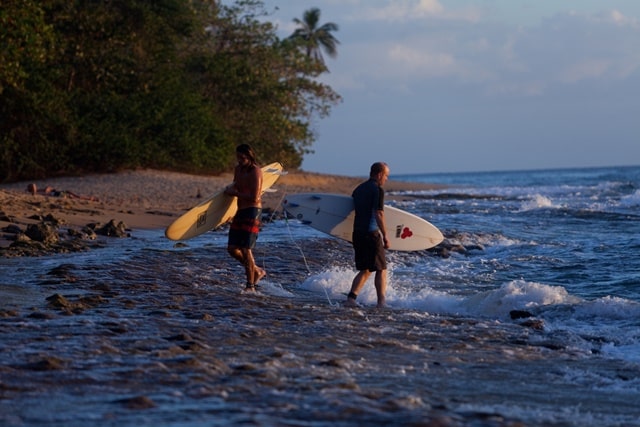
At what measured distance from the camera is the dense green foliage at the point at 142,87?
26422 mm

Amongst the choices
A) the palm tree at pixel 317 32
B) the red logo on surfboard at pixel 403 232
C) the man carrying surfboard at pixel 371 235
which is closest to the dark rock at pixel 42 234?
the red logo on surfboard at pixel 403 232

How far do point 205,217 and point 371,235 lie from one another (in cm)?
294

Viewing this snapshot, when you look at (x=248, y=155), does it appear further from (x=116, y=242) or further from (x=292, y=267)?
(x=116, y=242)

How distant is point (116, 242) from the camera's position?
1498 centimetres

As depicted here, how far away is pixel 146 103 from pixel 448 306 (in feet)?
74.1

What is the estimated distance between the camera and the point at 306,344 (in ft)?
22.6

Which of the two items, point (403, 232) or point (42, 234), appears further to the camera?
point (42, 234)

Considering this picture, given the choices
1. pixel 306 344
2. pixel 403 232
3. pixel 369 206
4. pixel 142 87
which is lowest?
pixel 306 344

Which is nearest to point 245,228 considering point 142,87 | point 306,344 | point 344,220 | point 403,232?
point 344,220

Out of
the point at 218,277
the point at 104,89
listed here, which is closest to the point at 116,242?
the point at 218,277

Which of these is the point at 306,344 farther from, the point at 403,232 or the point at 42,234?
the point at 42,234

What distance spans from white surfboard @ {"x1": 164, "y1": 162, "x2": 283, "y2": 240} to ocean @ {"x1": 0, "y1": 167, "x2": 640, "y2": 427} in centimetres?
56

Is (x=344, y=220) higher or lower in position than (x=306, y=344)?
higher

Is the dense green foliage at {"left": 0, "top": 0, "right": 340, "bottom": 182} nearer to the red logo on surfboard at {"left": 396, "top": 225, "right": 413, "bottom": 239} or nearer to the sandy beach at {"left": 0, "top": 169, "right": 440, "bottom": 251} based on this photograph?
the sandy beach at {"left": 0, "top": 169, "right": 440, "bottom": 251}
